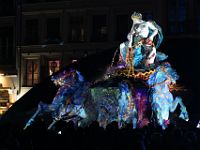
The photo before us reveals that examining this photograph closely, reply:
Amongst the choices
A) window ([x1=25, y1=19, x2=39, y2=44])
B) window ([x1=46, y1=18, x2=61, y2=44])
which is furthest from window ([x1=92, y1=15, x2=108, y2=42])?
window ([x1=25, y1=19, x2=39, y2=44])

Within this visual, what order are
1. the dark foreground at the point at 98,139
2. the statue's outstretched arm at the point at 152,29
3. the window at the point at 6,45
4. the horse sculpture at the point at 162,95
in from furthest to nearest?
the window at the point at 6,45, the statue's outstretched arm at the point at 152,29, the horse sculpture at the point at 162,95, the dark foreground at the point at 98,139

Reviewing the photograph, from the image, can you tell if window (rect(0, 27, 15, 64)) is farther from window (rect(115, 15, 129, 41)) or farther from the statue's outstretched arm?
the statue's outstretched arm

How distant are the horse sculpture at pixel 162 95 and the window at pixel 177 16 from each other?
52.3 ft

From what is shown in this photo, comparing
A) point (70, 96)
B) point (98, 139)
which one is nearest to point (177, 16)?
point (70, 96)

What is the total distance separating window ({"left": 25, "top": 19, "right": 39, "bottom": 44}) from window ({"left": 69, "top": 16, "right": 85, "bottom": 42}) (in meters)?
2.51

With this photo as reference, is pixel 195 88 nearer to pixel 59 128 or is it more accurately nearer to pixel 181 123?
pixel 181 123

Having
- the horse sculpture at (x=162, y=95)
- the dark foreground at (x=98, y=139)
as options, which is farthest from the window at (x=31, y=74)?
the dark foreground at (x=98, y=139)

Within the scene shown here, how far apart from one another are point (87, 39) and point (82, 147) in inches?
1112

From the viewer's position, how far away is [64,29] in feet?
130

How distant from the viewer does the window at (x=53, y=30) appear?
39938 mm

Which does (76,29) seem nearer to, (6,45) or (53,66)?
(53,66)

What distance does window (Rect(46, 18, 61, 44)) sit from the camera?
39938 millimetres

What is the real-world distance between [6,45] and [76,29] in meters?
5.39

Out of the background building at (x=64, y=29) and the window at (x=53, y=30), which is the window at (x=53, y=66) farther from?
the window at (x=53, y=30)
